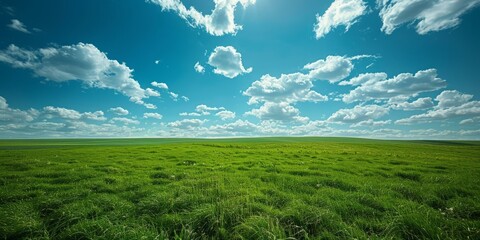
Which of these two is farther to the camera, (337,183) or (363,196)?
(337,183)

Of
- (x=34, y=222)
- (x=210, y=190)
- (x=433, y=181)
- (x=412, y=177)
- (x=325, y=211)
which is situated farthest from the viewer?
(x=412, y=177)

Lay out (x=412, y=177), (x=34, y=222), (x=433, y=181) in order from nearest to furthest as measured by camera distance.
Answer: (x=34, y=222) < (x=433, y=181) < (x=412, y=177)

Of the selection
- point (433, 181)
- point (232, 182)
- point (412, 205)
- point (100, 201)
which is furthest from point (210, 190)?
point (433, 181)

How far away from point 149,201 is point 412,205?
9.98 metres

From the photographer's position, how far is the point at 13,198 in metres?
8.59

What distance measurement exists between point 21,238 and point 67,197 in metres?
3.16

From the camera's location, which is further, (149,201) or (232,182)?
(232,182)

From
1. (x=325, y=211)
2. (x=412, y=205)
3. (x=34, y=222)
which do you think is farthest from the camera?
(x=412, y=205)

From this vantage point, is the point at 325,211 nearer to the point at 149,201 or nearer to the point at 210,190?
the point at 210,190

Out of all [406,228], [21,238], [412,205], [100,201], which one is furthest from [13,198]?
[412,205]

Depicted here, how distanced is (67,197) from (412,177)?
61.4 ft

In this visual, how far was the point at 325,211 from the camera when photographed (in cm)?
687

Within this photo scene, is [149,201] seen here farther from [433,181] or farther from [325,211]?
[433,181]

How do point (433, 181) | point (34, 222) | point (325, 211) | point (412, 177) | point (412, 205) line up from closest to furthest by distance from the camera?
point (34, 222) → point (325, 211) → point (412, 205) → point (433, 181) → point (412, 177)
